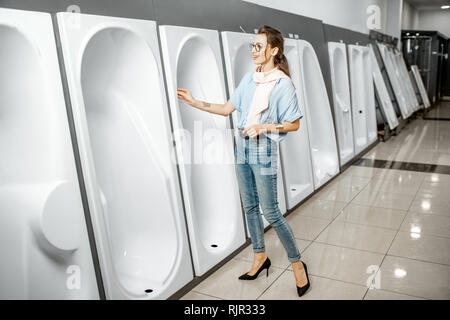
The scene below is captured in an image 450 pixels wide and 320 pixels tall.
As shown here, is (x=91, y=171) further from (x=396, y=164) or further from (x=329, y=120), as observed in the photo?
(x=396, y=164)

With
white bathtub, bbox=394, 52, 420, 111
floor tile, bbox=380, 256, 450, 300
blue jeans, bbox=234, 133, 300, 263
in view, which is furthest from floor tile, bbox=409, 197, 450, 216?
white bathtub, bbox=394, 52, 420, 111

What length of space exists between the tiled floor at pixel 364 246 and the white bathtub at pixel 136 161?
27 cm

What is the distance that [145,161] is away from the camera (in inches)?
85.9

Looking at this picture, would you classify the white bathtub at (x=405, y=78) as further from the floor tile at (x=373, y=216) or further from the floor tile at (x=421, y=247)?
the floor tile at (x=421, y=247)

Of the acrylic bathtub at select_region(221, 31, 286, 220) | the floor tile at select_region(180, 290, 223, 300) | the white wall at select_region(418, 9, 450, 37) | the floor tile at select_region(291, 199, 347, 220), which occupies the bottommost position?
the floor tile at select_region(291, 199, 347, 220)

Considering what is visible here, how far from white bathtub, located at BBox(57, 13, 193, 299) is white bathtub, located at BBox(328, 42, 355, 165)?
2893 mm

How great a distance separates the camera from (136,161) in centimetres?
220

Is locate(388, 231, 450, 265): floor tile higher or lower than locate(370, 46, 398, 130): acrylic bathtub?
lower

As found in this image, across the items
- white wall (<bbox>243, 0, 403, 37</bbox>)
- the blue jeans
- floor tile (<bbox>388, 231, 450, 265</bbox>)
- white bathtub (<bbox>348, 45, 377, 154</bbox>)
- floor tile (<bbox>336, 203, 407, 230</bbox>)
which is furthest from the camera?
white bathtub (<bbox>348, 45, 377, 154</bbox>)

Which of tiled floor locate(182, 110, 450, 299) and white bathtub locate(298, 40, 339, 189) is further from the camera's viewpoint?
white bathtub locate(298, 40, 339, 189)

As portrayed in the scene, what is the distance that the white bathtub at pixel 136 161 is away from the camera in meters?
2.07

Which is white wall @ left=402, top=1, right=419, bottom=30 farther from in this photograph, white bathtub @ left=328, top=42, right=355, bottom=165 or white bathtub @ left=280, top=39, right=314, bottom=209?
white bathtub @ left=280, top=39, right=314, bottom=209

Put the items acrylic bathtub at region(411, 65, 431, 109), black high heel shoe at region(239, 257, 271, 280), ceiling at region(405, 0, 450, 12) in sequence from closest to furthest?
black high heel shoe at region(239, 257, 271, 280) < acrylic bathtub at region(411, 65, 431, 109) < ceiling at region(405, 0, 450, 12)

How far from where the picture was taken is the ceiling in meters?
11.8
